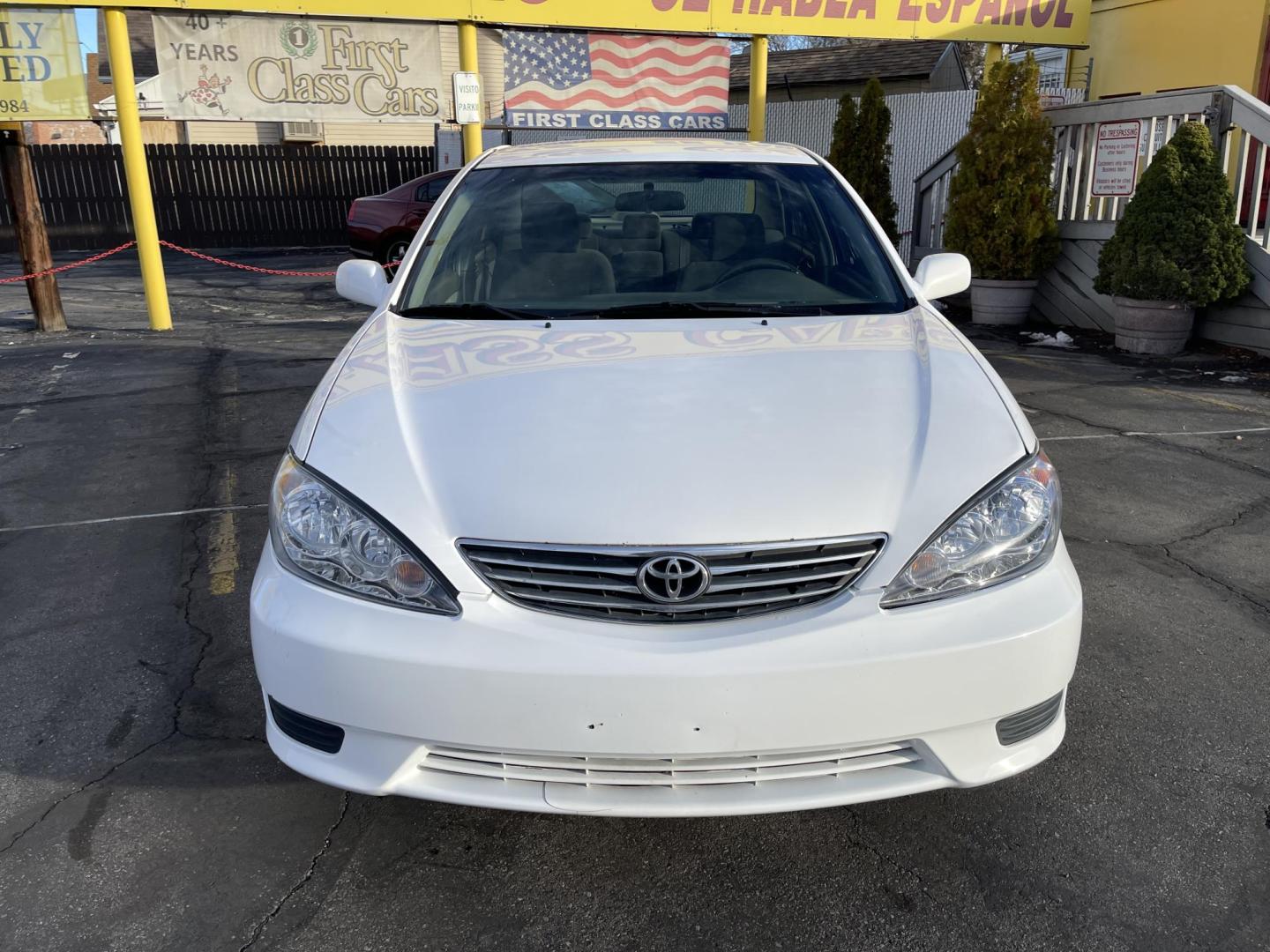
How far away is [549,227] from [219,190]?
2004 cm

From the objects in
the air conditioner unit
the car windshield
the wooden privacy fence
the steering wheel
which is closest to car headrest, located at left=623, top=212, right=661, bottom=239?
the car windshield

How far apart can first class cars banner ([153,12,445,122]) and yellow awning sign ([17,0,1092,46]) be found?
0.22m

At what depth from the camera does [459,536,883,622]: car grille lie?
2090 millimetres

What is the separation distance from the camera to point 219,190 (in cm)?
2125

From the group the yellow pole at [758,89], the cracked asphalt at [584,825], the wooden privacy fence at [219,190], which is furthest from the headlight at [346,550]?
the wooden privacy fence at [219,190]

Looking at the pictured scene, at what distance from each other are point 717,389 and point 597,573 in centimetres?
68

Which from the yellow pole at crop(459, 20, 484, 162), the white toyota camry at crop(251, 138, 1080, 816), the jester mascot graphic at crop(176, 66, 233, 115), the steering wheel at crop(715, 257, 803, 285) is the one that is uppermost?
the yellow pole at crop(459, 20, 484, 162)

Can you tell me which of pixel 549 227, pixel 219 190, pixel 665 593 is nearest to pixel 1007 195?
pixel 549 227

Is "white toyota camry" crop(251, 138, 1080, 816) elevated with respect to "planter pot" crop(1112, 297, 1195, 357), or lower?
elevated

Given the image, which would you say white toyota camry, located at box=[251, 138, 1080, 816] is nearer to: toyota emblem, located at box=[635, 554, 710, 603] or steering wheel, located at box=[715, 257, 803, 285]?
toyota emblem, located at box=[635, 554, 710, 603]

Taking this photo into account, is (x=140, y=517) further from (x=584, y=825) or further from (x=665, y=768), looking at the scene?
(x=665, y=768)

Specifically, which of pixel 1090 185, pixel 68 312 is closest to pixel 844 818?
pixel 1090 185

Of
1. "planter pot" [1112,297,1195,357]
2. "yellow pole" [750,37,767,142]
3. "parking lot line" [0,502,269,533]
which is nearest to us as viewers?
"parking lot line" [0,502,269,533]

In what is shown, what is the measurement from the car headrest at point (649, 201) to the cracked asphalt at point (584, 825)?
6.73ft
